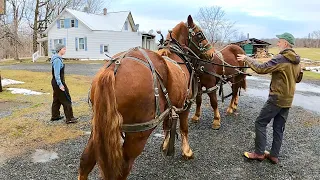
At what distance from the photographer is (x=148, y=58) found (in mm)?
2633

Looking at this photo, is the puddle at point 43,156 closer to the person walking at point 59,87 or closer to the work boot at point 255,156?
the person walking at point 59,87

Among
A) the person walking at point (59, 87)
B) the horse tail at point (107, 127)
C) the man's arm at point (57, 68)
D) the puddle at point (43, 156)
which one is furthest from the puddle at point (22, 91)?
the horse tail at point (107, 127)

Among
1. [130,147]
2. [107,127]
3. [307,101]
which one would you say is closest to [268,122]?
[130,147]

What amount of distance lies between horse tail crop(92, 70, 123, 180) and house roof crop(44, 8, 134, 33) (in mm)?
28564

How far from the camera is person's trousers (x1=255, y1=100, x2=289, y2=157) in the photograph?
4.11 meters

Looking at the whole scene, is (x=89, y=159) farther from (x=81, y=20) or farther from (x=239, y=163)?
(x=81, y=20)

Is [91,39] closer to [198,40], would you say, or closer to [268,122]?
[198,40]

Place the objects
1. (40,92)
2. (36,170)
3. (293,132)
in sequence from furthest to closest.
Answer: (40,92), (293,132), (36,170)

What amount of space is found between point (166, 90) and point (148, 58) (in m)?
0.38

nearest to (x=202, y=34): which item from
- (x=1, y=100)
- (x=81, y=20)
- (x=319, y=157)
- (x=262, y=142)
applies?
(x=262, y=142)

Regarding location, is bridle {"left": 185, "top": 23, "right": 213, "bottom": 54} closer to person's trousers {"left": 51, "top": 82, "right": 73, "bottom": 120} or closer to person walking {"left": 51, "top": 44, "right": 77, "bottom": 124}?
person walking {"left": 51, "top": 44, "right": 77, "bottom": 124}

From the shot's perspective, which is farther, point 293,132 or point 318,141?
point 293,132

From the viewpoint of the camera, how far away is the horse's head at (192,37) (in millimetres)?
4504

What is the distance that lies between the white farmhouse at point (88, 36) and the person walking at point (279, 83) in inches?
1032
